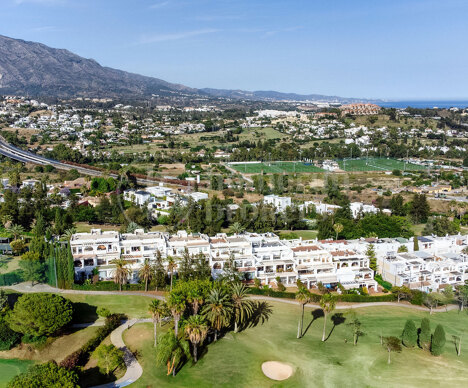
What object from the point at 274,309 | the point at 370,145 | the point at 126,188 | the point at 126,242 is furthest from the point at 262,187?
the point at 370,145

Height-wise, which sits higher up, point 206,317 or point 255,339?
point 206,317

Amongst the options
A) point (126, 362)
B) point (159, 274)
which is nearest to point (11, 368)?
point (126, 362)

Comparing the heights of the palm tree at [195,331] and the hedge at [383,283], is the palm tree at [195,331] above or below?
above

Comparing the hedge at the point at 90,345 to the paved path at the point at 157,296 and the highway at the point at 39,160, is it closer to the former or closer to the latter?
the paved path at the point at 157,296

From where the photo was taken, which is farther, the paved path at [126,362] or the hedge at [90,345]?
the hedge at [90,345]

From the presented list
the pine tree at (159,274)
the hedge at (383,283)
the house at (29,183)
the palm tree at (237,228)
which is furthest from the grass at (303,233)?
the house at (29,183)

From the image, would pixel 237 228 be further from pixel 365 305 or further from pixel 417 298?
pixel 417 298

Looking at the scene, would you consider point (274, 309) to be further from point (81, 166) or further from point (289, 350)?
point (81, 166)
